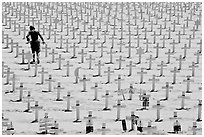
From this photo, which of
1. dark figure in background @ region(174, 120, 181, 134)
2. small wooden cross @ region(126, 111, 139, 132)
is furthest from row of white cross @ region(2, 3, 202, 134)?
dark figure in background @ region(174, 120, 181, 134)

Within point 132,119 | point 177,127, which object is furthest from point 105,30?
point 177,127

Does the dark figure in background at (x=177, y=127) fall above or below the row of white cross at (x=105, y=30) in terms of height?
below

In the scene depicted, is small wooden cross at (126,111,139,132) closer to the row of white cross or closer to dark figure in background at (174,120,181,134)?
the row of white cross

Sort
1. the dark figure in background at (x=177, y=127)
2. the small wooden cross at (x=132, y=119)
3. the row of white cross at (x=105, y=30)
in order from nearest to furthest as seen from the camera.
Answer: the dark figure in background at (x=177, y=127), the small wooden cross at (x=132, y=119), the row of white cross at (x=105, y=30)

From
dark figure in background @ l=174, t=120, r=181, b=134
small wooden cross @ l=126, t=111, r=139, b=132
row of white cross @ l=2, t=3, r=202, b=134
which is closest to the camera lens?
dark figure in background @ l=174, t=120, r=181, b=134

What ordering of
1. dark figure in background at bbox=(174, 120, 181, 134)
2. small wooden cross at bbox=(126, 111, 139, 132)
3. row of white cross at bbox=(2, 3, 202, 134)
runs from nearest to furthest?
dark figure in background at bbox=(174, 120, 181, 134), small wooden cross at bbox=(126, 111, 139, 132), row of white cross at bbox=(2, 3, 202, 134)

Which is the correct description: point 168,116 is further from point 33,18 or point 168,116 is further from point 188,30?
point 33,18

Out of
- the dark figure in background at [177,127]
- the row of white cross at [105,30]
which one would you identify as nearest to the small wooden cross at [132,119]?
the row of white cross at [105,30]

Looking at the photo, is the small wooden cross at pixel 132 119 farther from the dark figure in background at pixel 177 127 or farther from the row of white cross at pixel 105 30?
the dark figure in background at pixel 177 127

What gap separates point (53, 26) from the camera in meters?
23.2

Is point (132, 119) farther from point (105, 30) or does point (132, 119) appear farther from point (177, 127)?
point (105, 30)

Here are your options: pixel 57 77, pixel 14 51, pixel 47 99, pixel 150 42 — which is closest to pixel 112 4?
pixel 150 42

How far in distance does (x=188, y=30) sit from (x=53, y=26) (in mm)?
5454

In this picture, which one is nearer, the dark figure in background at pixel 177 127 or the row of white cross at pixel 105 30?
the dark figure in background at pixel 177 127
